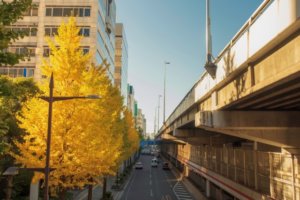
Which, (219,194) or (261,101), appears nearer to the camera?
(261,101)

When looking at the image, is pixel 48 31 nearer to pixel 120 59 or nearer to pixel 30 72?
pixel 30 72

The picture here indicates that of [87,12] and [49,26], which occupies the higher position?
[87,12]

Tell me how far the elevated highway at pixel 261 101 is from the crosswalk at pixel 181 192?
1194 centimetres

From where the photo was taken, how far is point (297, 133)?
58.1 feet

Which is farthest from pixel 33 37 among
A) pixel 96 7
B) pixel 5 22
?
pixel 5 22

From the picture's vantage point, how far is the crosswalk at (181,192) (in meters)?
Answer: 40.0

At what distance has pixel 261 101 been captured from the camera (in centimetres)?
1508

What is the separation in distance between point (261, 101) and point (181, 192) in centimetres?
3096

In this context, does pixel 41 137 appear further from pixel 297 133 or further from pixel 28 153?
pixel 297 133

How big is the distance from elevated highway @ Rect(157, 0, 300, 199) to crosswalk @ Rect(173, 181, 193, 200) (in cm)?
1194

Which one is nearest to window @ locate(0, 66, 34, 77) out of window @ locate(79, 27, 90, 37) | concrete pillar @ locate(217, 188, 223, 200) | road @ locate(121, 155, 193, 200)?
window @ locate(79, 27, 90, 37)

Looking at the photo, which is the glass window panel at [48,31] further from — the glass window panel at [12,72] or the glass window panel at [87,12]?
the glass window panel at [12,72]

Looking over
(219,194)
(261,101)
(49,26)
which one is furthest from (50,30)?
(261,101)

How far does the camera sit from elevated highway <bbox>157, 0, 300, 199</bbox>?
30.6 feet
